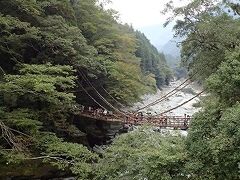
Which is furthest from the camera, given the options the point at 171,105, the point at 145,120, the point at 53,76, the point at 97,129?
the point at 171,105

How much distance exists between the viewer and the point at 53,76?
12945 millimetres

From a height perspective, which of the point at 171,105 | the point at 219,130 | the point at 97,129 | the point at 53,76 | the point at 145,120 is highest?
the point at 53,76

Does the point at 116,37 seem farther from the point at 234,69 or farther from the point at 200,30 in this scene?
the point at 234,69

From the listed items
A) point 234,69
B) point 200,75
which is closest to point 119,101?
point 200,75

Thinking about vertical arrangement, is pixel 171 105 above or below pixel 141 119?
below

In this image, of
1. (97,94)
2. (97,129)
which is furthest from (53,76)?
(97,94)

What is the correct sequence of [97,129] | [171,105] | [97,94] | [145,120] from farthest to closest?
[171,105] → [97,94] → [97,129] → [145,120]

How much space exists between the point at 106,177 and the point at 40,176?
510 cm

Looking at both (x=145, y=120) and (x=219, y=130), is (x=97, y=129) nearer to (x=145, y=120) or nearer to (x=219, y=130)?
(x=145, y=120)

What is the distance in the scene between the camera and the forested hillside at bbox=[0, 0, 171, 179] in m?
11.7

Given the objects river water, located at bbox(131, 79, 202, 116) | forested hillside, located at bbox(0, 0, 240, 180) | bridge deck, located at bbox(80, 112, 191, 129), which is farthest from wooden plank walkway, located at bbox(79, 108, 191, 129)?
river water, located at bbox(131, 79, 202, 116)

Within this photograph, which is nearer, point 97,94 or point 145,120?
point 145,120

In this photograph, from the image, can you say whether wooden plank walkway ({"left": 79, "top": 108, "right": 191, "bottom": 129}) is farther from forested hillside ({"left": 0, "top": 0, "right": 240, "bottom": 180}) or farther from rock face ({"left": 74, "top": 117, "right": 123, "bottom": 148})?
rock face ({"left": 74, "top": 117, "right": 123, "bottom": 148})

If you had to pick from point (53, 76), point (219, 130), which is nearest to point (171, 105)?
point (53, 76)
